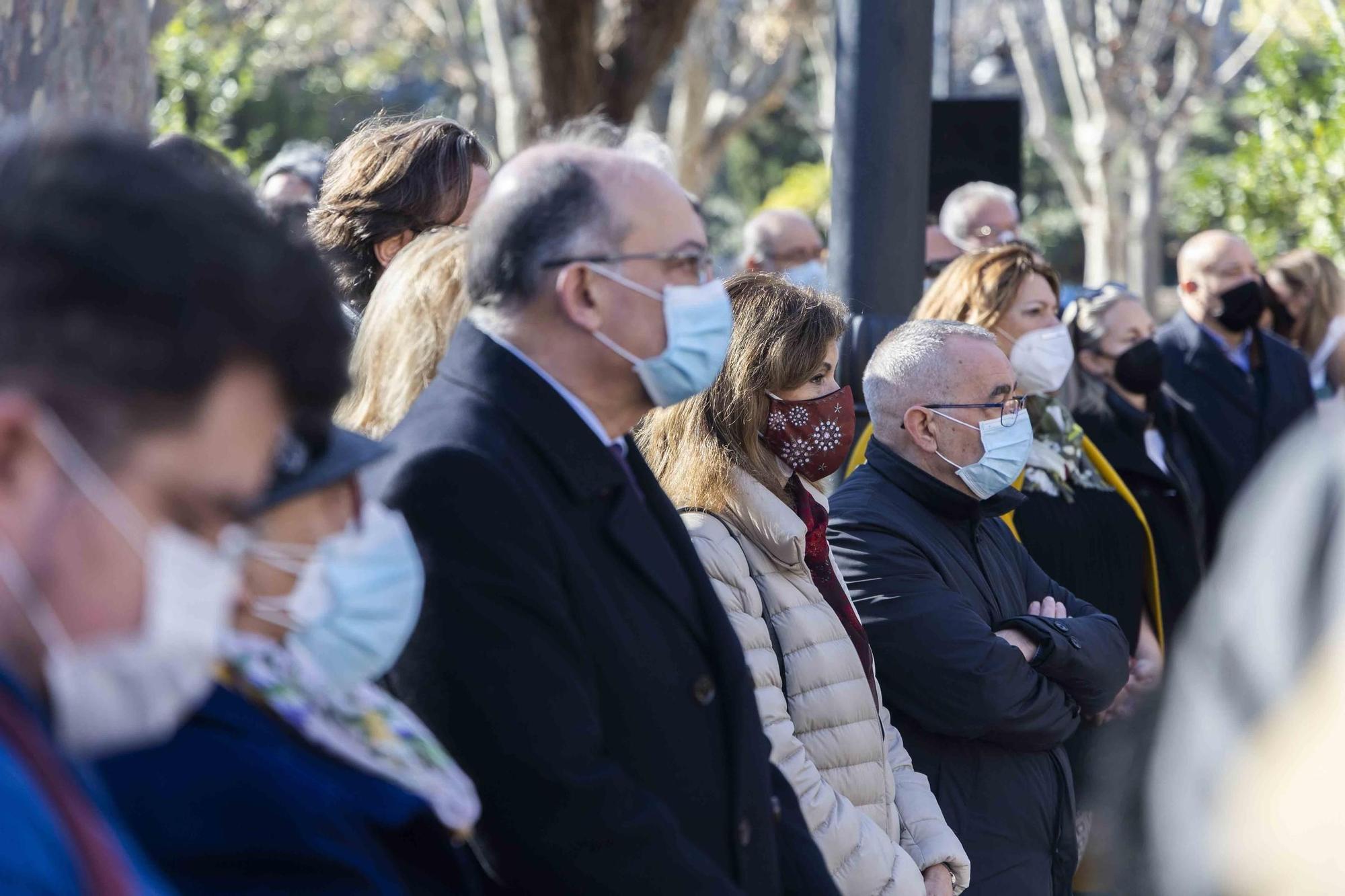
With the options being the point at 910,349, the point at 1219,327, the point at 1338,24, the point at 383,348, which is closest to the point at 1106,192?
the point at 1338,24

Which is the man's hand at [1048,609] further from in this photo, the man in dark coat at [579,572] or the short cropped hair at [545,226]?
the short cropped hair at [545,226]

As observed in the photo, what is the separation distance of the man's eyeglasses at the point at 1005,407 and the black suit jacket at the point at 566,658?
5.45 feet

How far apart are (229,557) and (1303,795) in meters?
1.01

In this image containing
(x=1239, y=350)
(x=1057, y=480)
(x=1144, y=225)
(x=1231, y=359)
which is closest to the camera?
(x=1057, y=480)

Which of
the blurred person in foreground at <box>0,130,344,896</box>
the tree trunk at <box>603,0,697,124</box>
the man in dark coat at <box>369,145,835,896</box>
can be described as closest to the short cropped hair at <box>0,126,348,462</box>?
the blurred person in foreground at <box>0,130,344,896</box>

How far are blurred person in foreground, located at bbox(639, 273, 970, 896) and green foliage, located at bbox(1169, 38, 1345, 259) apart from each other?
855cm

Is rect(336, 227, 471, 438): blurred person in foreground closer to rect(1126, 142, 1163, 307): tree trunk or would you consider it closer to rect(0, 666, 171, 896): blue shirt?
rect(0, 666, 171, 896): blue shirt

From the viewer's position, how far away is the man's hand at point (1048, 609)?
400 cm

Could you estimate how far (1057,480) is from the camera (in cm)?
501

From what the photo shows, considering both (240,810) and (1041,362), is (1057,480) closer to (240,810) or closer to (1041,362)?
(1041,362)

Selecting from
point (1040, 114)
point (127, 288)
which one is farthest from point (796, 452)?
point (1040, 114)

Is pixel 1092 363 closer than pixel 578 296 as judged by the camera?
No

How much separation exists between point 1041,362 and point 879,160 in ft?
3.08

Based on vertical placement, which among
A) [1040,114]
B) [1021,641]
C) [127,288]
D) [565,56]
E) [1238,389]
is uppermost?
[127,288]
